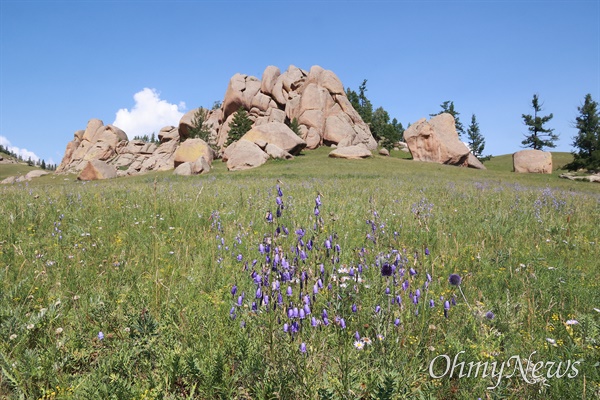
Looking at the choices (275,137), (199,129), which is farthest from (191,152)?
(199,129)

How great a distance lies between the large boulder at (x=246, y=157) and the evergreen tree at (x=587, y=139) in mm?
47328

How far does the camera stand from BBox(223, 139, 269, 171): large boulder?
40.3 meters

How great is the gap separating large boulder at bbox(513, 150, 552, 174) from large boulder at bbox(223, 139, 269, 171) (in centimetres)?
3477

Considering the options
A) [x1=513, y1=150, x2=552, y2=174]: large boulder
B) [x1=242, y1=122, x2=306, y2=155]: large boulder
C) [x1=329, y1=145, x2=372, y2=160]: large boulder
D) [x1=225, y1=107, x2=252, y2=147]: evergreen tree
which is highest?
[x1=225, y1=107, x2=252, y2=147]: evergreen tree

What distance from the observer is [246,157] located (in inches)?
1615

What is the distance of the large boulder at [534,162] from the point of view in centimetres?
4412

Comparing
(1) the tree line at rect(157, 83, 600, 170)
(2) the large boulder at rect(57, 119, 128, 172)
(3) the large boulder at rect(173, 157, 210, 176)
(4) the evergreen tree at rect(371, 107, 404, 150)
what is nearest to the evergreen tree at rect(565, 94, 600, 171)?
(1) the tree line at rect(157, 83, 600, 170)

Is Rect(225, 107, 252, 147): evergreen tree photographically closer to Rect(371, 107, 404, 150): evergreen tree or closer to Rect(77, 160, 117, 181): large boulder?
Rect(77, 160, 117, 181): large boulder

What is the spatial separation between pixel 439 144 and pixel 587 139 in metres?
26.8

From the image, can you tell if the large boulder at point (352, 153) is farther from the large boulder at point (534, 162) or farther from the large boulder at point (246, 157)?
the large boulder at point (534, 162)

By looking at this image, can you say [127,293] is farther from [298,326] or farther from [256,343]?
[298,326]

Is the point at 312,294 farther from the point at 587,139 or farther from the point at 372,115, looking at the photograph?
the point at 372,115

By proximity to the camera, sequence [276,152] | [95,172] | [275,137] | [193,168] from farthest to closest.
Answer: [275,137], [276,152], [95,172], [193,168]

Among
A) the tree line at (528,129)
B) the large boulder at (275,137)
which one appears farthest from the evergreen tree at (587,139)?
the large boulder at (275,137)
